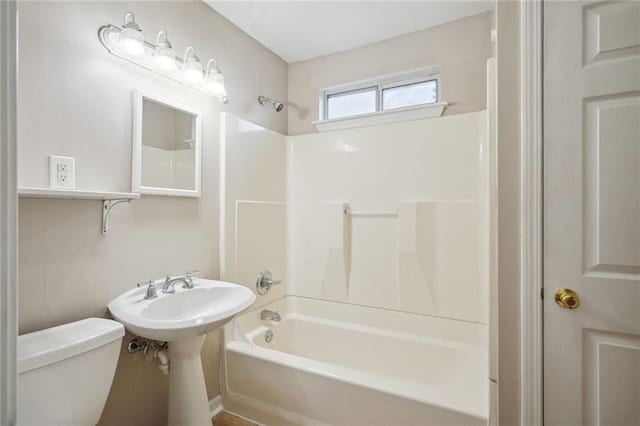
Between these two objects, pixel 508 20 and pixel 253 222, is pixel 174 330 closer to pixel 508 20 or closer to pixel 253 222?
pixel 253 222

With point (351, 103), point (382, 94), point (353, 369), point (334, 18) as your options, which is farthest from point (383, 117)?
point (353, 369)

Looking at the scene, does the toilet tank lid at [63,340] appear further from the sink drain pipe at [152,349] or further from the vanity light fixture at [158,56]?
the vanity light fixture at [158,56]

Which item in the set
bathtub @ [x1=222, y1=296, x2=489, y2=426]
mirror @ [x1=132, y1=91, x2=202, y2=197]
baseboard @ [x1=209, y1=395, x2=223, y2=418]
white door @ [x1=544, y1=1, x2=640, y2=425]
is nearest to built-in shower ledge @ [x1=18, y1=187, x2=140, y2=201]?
mirror @ [x1=132, y1=91, x2=202, y2=197]

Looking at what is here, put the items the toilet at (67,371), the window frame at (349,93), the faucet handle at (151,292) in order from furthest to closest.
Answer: the window frame at (349,93) → the faucet handle at (151,292) → the toilet at (67,371)

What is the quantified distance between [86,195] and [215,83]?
3.17 ft

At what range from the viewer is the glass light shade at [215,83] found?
5.77 feet

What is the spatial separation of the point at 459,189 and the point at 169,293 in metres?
1.83

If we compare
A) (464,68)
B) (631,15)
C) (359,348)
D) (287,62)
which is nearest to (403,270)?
(359,348)

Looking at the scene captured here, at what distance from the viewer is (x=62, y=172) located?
1.21 metres

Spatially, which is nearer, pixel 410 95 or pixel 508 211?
pixel 508 211

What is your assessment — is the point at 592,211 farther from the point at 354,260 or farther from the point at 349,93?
the point at 349,93

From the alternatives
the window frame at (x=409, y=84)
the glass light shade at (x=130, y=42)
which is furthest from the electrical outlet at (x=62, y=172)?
the window frame at (x=409, y=84)

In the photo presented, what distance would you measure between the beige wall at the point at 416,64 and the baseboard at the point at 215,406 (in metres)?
2.08

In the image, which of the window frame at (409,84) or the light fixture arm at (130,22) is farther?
the window frame at (409,84)
